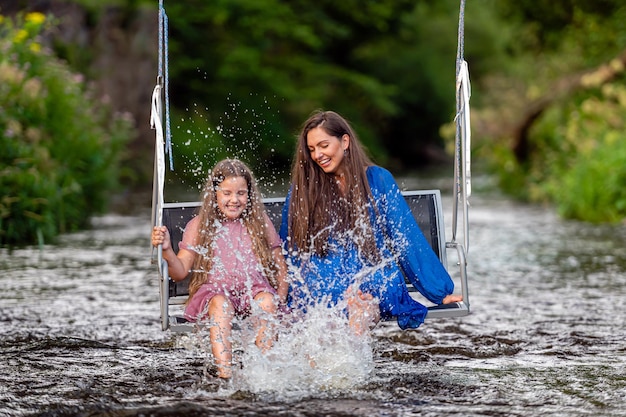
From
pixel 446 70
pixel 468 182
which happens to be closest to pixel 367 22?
pixel 446 70

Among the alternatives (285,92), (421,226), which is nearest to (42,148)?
(421,226)

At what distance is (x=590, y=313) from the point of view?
8.75 m

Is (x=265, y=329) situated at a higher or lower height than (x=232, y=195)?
lower

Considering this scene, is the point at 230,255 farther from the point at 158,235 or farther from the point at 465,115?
the point at 465,115

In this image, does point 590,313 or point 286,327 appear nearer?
point 286,327

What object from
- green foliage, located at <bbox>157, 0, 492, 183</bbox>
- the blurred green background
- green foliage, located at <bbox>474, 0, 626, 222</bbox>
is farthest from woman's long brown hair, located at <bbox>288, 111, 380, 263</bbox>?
green foliage, located at <bbox>157, 0, 492, 183</bbox>

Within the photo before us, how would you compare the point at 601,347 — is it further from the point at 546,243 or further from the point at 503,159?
the point at 503,159

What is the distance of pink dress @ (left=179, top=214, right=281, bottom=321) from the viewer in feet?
20.2

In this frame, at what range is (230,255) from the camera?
20.4 ft

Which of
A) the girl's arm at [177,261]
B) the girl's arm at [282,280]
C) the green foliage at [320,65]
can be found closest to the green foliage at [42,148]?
the girl's arm at [177,261]

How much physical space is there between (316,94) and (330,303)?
3467 centimetres

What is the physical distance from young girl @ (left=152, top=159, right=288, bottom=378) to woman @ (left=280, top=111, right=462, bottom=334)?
15 cm

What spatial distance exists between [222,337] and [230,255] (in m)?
0.45

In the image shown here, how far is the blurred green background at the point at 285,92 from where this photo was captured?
14570 millimetres
